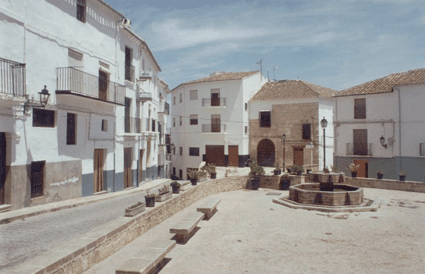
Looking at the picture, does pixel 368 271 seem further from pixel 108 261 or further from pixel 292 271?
pixel 108 261

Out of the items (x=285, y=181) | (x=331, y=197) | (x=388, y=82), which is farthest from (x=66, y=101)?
(x=388, y=82)

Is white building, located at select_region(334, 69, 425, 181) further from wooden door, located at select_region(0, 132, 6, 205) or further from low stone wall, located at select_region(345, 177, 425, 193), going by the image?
wooden door, located at select_region(0, 132, 6, 205)

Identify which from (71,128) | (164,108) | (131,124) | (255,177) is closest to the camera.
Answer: (71,128)

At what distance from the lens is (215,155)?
34.5 m

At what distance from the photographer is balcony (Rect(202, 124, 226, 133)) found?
112 ft

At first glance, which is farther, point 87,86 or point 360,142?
point 360,142

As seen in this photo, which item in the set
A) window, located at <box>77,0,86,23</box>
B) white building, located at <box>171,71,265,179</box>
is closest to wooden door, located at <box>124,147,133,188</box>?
window, located at <box>77,0,86,23</box>

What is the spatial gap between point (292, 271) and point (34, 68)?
1113 centimetres

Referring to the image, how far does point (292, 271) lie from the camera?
6.54 metres

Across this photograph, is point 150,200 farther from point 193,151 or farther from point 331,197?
point 193,151

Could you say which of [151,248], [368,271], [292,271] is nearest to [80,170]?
[151,248]

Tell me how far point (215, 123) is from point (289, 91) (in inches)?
323

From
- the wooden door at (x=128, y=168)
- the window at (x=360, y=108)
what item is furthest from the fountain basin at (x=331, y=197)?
the window at (x=360, y=108)

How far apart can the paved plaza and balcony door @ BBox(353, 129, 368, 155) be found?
13.3 meters
